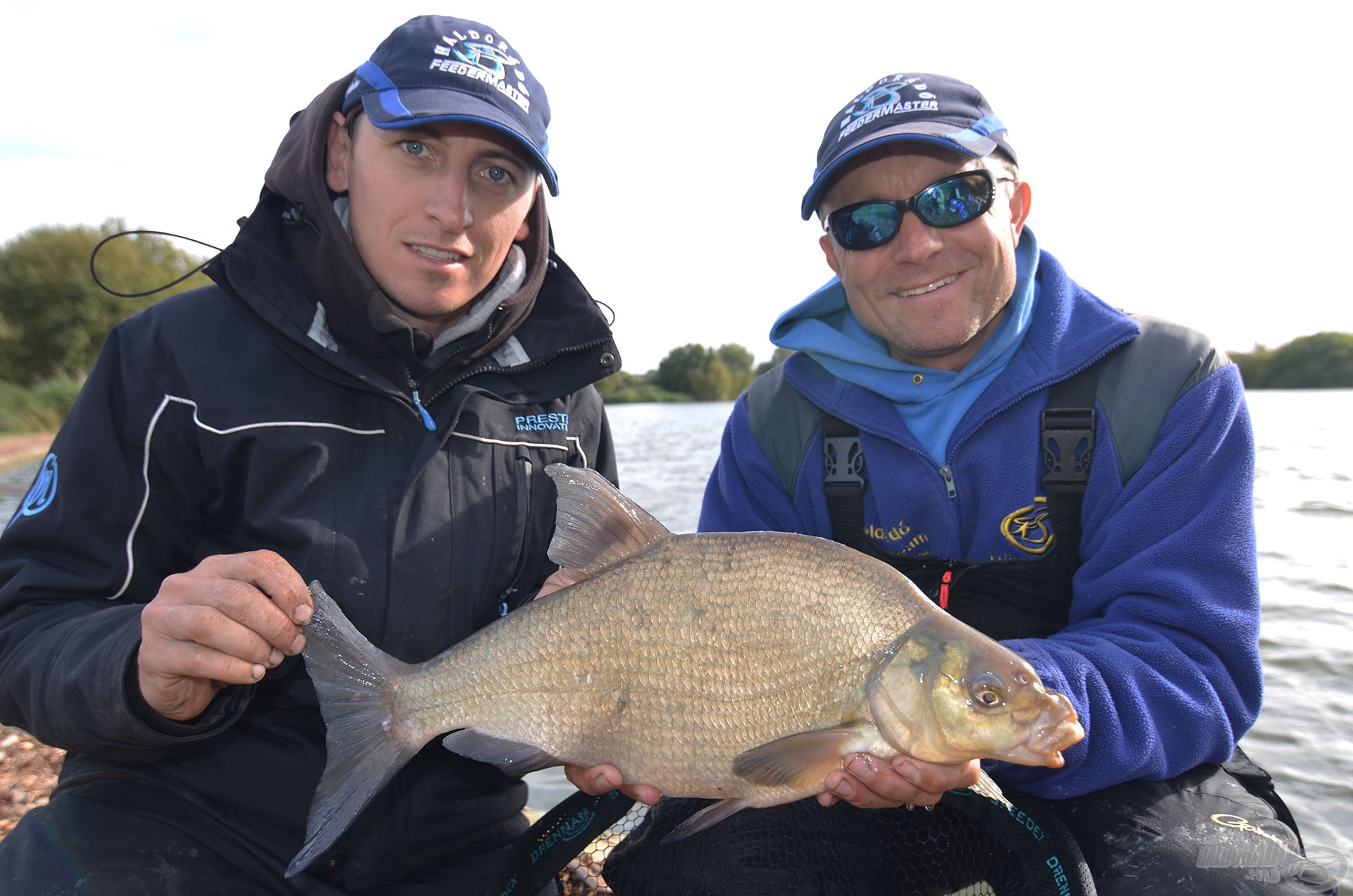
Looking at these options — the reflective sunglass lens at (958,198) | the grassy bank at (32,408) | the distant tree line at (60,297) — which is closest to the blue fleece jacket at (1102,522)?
the reflective sunglass lens at (958,198)

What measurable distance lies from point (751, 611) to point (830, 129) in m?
1.94

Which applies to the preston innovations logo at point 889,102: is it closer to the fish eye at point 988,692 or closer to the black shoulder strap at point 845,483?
the black shoulder strap at point 845,483

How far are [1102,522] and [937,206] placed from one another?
1.19 m

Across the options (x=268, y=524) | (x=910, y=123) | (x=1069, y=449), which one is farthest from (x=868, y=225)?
(x=268, y=524)

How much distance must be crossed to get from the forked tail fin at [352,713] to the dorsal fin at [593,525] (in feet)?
1.72

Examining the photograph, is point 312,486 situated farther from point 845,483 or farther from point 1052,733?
point 1052,733

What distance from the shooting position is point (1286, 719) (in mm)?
5613

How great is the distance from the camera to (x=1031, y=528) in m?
2.79

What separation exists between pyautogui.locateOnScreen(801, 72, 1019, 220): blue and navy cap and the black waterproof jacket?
148 centimetres

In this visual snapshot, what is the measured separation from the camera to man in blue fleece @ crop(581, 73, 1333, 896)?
2279 mm

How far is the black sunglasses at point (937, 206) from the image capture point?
288 centimetres

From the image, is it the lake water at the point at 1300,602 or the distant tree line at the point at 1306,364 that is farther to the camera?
the distant tree line at the point at 1306,364

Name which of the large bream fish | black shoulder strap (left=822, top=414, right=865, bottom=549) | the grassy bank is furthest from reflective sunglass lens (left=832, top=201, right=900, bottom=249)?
the grassy bank

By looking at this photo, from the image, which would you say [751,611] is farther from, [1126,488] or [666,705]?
[1126,488]
